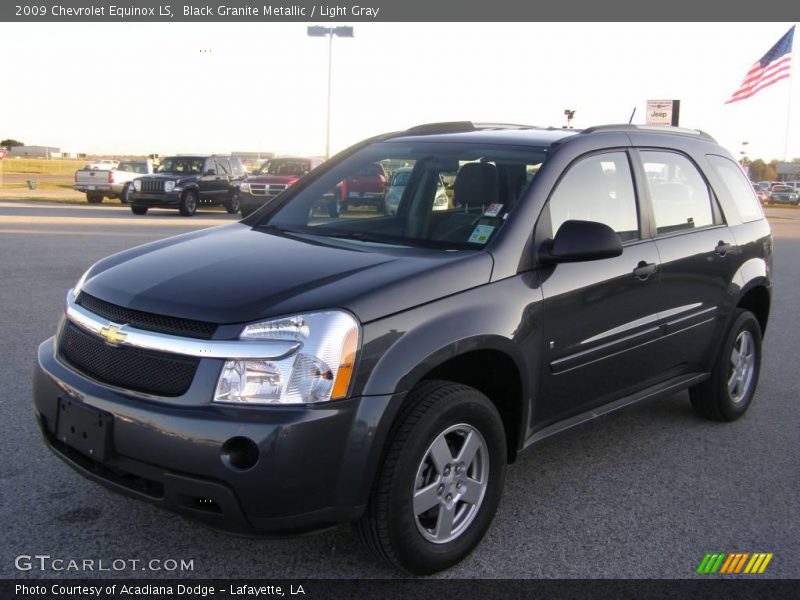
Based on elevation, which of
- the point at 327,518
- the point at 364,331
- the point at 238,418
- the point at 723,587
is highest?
the point at 364,331

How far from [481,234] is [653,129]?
5.73ft

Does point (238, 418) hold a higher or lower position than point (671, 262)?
lower

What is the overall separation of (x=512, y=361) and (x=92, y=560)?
6.25 ft

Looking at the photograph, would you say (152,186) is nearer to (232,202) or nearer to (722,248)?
(232,202)

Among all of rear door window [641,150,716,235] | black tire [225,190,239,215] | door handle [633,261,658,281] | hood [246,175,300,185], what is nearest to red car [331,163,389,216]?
door handle [633,261,658,281]

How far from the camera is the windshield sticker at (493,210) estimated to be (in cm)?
386

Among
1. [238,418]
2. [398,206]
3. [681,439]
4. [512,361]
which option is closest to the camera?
[238,418]

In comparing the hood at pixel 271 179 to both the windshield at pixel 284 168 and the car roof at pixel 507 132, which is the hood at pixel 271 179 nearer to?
the windshield at pixel 284 168

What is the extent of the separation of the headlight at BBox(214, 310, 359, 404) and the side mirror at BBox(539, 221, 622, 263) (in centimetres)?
118

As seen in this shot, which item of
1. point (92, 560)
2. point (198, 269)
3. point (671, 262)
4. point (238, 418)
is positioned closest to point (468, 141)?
point (671, 262)

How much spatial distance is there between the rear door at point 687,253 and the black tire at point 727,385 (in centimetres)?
21

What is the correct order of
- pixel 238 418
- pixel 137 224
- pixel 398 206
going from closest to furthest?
pixel 238 418 < pixel 398 206 < pixel 137 224

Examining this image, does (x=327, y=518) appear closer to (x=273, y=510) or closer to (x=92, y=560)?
(x=273, y=510)

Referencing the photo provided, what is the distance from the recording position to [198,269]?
3.41 m
